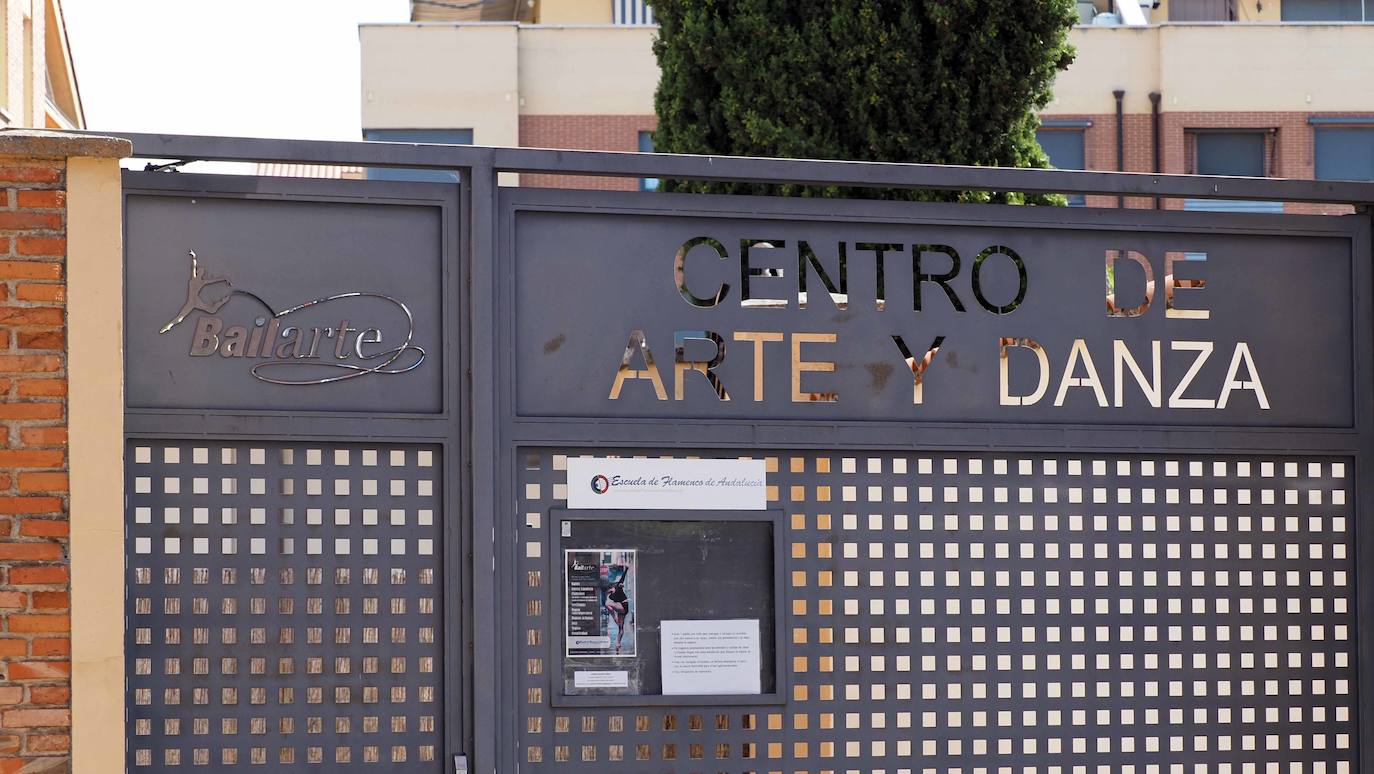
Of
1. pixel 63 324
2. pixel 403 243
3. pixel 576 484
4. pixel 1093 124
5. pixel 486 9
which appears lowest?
pixel 576 484

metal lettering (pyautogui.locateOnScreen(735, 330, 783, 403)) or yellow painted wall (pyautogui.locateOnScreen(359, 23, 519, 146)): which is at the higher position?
yellow painted wall (pyautogui.locateOnScreen(359, 23, 519, 146))

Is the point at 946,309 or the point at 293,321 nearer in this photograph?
the point at 293,321

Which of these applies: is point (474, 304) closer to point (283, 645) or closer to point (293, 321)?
point (293, 321)

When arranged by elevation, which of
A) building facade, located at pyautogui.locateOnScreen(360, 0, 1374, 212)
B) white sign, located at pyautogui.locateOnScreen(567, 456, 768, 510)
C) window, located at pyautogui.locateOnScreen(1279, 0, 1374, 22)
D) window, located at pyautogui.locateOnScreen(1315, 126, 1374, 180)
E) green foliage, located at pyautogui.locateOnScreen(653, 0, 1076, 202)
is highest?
window, located at pyautogui.locateOnScreen(1279, 0, 1374, 22)

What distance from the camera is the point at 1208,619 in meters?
5.34

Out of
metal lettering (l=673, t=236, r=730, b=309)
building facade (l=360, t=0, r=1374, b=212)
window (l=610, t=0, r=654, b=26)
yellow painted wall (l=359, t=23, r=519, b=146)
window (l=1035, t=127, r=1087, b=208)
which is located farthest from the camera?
window (l=610, t=0, r=654, b=26)

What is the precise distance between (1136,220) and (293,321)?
113 inches

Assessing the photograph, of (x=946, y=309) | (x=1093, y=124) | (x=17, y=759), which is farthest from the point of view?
(x=1093, y=124)

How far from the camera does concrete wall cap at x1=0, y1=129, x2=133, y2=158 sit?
432cm

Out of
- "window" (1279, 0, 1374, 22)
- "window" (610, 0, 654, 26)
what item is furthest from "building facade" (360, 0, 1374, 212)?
"window" (1279, 0, 1374, 22)

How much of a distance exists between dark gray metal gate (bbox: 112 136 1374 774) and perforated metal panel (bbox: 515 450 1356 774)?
0.01m

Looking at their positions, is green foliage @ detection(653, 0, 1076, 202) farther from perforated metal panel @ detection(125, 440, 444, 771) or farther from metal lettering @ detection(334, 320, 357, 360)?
perforated metal panel @ detection(125, 440, 444, 771)

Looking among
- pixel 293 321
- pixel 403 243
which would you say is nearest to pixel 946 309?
→ pixel 403 243

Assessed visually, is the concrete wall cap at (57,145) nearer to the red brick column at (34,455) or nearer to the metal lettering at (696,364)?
the red brick column at (34,455)
